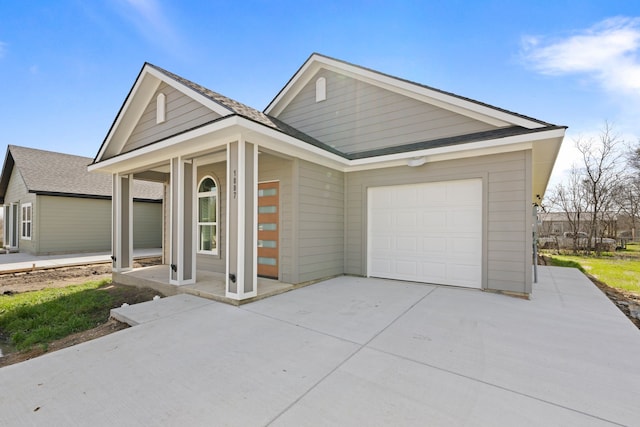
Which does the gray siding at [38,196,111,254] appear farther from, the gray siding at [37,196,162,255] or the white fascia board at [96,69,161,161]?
the white fascia board at [96,69,161,161]

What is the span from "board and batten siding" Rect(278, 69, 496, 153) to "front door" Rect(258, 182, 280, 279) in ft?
8.01

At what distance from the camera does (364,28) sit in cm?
736

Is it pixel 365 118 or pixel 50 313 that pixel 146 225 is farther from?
pixel 365 118

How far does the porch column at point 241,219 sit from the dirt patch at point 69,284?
64.2 inches

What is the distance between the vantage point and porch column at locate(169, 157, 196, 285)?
555 centimetres

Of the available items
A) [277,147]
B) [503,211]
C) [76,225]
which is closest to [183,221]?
[277,147]

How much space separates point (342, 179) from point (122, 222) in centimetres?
582

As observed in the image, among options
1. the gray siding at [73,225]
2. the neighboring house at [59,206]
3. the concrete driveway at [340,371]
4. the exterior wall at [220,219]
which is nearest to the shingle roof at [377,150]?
the exterior wall at [220,219]

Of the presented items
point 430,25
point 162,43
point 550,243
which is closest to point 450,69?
point 430,25

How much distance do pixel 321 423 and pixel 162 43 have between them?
987cm

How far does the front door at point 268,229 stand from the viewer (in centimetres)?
620

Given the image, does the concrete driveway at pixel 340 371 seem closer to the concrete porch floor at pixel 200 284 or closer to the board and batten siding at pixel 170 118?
the concrete porch floor at pixel 200 284

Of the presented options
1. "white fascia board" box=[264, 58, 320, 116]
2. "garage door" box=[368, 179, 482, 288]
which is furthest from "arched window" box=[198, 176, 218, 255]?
"garage door" box=[368, 179, 482, 288]

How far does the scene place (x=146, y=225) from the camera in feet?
49.8
